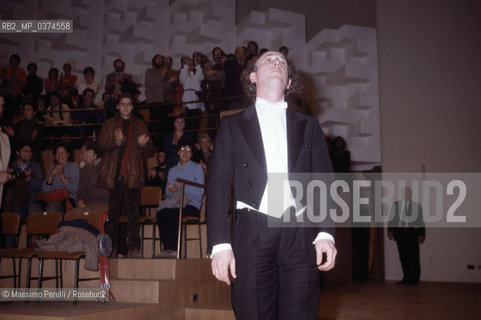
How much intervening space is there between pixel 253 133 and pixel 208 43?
328 inches

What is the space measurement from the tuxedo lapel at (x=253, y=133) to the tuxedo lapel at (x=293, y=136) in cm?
10

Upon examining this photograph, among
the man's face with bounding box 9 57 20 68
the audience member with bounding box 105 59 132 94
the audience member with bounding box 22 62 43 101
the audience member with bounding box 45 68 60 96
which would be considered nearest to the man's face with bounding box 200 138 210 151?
the audience member with bounding box 105 59 132 94

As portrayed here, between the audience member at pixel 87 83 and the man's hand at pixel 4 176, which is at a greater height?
the audience member at pixel 87 83

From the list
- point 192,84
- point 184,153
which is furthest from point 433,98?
point 184,153

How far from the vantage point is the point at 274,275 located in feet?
5.05

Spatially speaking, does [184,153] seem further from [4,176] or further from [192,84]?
[192,84]

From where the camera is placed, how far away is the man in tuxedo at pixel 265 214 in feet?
4.95

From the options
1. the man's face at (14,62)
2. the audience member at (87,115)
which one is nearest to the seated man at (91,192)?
the audience member at (87,115)

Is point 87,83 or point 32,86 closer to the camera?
point 32,86

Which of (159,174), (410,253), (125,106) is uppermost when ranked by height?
(125,106)

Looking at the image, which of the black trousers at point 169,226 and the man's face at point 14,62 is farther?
the man's face at point 14,62

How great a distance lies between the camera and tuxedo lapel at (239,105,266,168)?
5.45ft

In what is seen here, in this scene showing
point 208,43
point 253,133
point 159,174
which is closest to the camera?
point 253,133

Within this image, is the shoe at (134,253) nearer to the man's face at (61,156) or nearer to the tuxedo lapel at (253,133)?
the man's face at (61,156)
